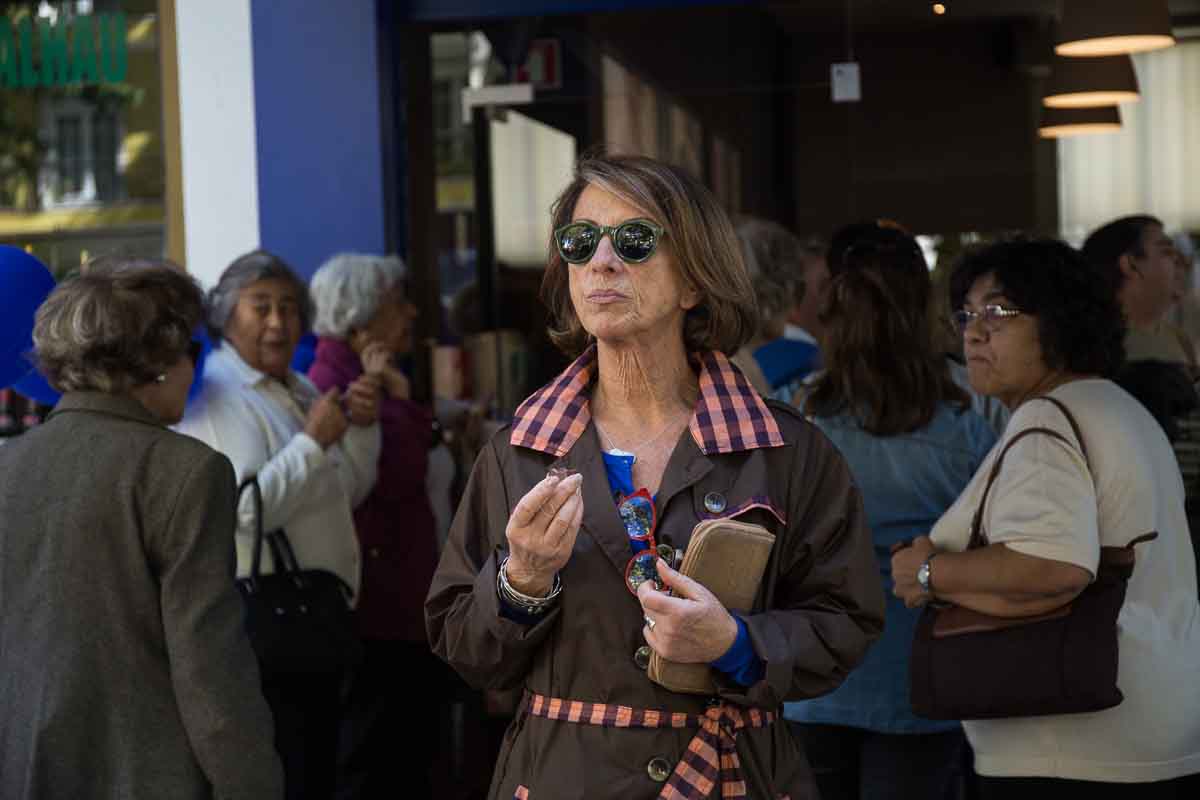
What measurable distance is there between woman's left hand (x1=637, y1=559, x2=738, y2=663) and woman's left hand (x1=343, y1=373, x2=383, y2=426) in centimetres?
266

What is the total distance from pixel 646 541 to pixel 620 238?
494mm

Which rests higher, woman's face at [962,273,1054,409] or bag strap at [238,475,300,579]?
woman's face at [962,273,1054,409]

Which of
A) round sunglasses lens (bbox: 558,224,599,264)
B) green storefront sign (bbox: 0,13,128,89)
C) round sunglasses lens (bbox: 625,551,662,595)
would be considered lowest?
round sunglasses lens (bbox: 625,551,662,595)

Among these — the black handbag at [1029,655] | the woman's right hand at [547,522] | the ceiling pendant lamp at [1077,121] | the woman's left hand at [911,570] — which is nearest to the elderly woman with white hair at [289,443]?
the woman's left hand at [911,570]

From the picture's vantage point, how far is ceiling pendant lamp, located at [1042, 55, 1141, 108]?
17.4 feet

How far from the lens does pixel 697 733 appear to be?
2.57 m

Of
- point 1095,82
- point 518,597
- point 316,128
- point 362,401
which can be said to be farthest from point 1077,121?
point 518,597

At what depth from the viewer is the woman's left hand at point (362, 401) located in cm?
497

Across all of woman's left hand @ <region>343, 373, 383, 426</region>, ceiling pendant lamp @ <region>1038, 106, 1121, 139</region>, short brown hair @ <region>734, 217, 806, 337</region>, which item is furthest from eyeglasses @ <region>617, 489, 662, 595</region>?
ceiling pendant lamp @ <region>1038, 106, 1121, 139</region>

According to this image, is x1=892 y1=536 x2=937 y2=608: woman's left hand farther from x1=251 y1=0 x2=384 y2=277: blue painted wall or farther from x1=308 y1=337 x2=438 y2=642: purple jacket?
x1=251 y1=0 x2=384 y2=277: blue painted wall

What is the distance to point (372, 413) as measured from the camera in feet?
16.4

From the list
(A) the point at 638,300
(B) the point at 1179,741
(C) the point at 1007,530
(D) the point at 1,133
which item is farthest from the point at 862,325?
(D) the point at 1,133

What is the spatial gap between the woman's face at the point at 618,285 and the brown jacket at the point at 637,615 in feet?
0.60

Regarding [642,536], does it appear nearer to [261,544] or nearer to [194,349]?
[194,349]
